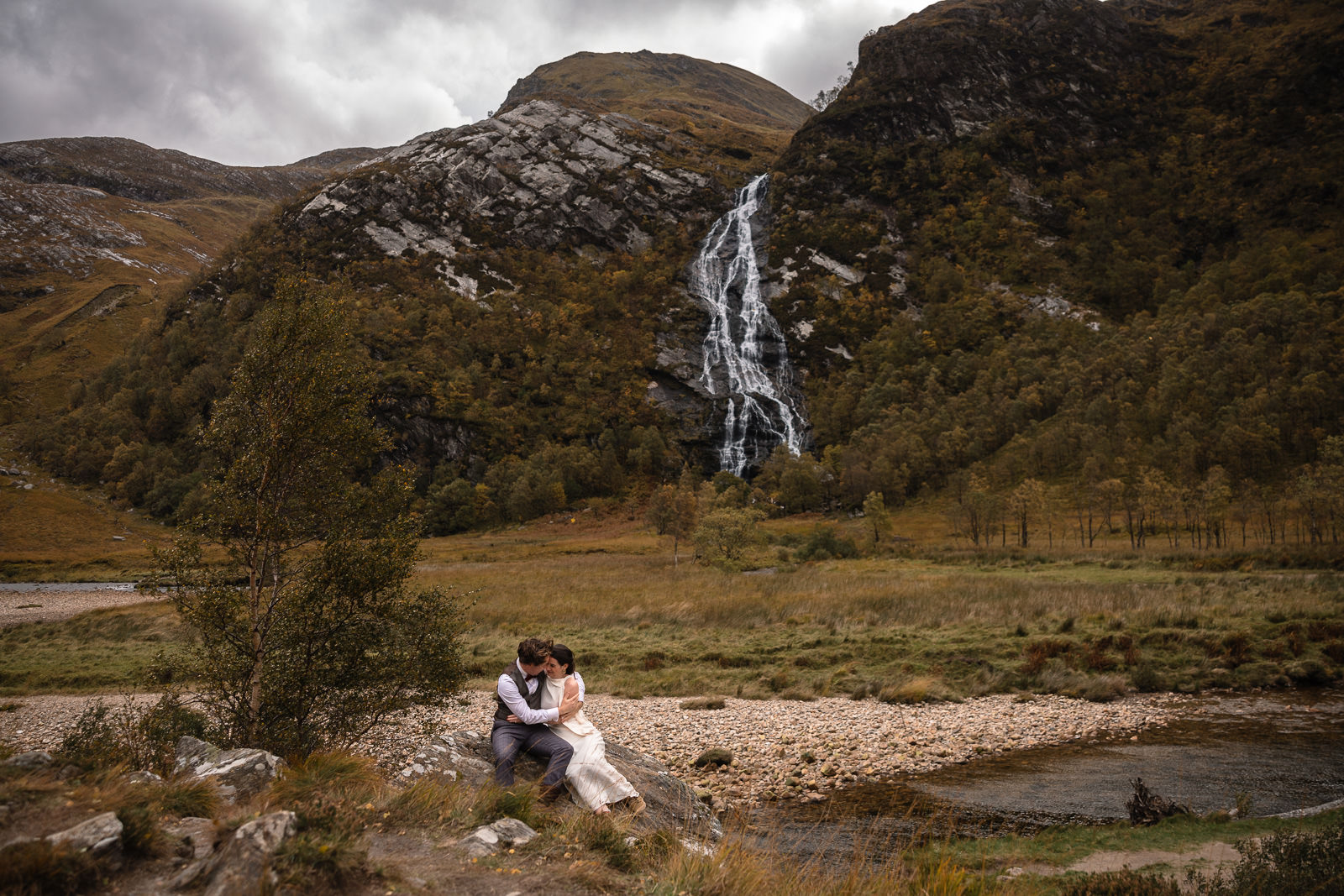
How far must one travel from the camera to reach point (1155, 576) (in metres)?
36.7

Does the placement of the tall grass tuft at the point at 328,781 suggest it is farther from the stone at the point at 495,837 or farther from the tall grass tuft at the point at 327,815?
the stone at the point at 495,837

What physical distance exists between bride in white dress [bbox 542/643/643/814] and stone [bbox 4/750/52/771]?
5.16m

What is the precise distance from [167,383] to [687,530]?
10578cm

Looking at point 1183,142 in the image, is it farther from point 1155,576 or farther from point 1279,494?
point 1155,576

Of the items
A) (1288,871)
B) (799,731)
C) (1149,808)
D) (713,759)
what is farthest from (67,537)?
(1288,871)

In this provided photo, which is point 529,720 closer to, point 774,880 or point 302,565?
point 774,880

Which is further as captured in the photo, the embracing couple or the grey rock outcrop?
the grey rock outcrop

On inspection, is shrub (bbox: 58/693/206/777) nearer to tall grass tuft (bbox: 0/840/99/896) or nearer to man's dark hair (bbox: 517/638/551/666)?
tall grass tuft (bbox: 0/840/99/896)

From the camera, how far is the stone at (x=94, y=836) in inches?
177

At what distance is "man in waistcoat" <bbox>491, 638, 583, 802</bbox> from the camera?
27.3 feet

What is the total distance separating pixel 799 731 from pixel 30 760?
14076 millimetres

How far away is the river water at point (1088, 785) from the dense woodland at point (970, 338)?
4410cm

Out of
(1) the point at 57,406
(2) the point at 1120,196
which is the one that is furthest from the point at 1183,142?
(1) the point at 57,406

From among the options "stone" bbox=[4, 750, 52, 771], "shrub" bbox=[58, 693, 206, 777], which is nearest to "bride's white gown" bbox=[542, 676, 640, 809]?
"shrub" bbox=[58, 693, 206, 777]
